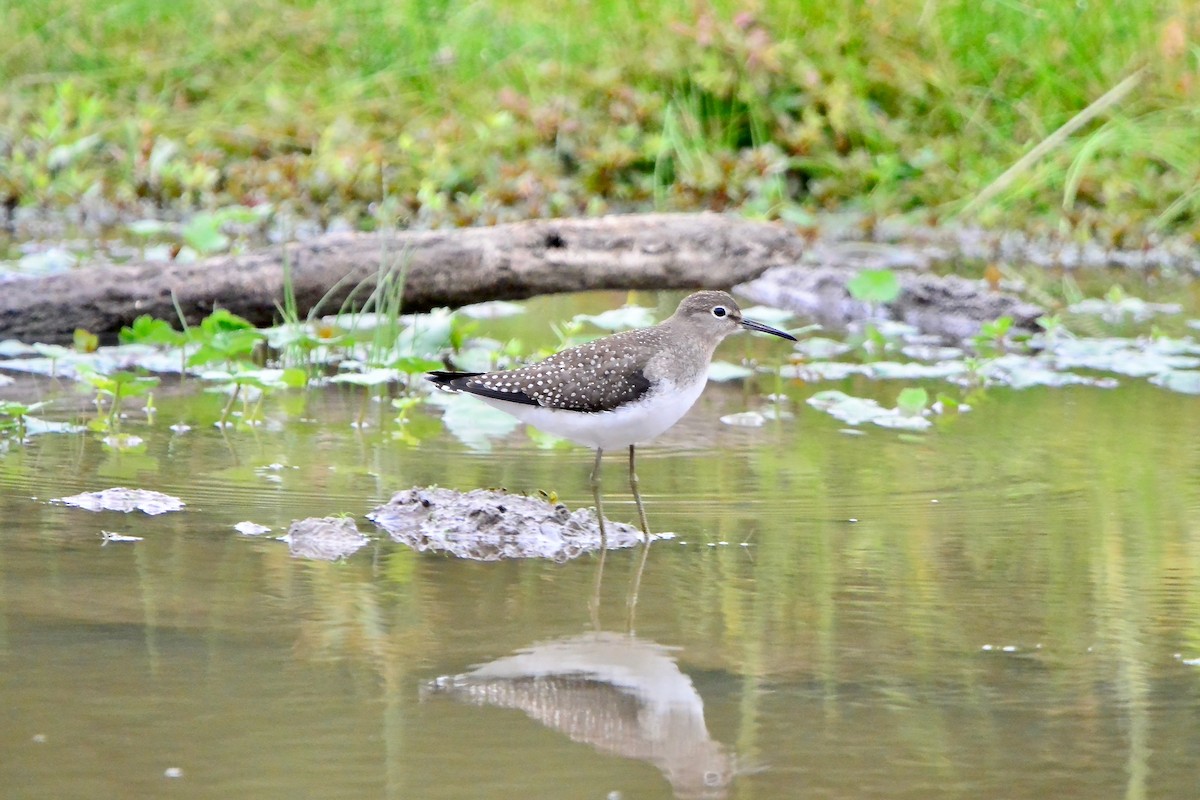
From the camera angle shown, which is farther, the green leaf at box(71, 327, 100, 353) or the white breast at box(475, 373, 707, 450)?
the green leaf at box(71, 327, 100, 353)

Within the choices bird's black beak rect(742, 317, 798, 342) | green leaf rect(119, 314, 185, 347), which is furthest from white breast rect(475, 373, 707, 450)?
green leaf rect(119, 314, 185, 347)

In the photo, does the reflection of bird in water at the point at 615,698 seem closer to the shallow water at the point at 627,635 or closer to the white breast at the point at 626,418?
the shallow water at the point at 627,635

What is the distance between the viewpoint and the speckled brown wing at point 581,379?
5480 mm

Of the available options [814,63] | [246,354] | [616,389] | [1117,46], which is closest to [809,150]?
[814,63]

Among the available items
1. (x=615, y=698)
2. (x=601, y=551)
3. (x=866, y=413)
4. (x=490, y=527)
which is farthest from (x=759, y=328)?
(x=615, y=698)

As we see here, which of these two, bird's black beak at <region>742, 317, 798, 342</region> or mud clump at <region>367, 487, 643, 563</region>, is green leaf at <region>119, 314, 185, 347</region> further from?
bird's black beak at <region>742, 317, 798, 342</region>

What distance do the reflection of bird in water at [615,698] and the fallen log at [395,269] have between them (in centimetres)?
412

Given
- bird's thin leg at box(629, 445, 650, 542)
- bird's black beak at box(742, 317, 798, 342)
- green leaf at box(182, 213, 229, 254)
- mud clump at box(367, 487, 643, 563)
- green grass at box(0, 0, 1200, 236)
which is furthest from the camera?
green grass at box(0, 0, 1200, 236)

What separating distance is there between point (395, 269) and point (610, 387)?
290 centimetres

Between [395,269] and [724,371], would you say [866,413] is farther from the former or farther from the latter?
[395,269]

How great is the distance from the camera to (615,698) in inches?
154

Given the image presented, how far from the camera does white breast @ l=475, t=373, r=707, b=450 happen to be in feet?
17.8

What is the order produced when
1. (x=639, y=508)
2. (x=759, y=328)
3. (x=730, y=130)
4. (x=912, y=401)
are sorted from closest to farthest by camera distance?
(x=639, y=508) → (x=759, y=328) → (x=912, y=401) → (x=730, y=130)

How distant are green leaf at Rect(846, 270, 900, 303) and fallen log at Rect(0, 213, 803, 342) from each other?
2.17 feet
